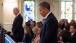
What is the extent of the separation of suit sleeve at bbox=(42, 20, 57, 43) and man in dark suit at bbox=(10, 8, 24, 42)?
2.70 meters

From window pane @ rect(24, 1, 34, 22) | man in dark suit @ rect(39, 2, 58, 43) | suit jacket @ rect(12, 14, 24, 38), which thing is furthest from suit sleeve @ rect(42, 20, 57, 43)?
window pane @ rect(24, 1, 34, 22)

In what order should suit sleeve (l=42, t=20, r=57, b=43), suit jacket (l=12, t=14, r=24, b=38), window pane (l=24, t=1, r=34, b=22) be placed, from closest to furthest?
suit sleeve (l=42, t=20, r=57, b=43)
suit jacket (l=12, t=14, r=24, b=38)
window pane (l=24, t=1, r=34, b=22)

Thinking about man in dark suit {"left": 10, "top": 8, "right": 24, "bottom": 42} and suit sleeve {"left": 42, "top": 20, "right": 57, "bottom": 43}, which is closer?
suit sleeve {"left": 42, "top": 20, "right": 57, "bottom": 43}

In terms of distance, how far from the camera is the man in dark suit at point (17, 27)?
5.72 meters

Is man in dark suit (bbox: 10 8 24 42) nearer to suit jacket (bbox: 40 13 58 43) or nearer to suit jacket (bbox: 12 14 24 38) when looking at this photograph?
suit jacket (bbox: 12 14 24 38)

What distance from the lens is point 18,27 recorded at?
5742 mm

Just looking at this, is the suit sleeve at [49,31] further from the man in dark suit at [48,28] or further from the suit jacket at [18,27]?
the suit jacket at [18,27]

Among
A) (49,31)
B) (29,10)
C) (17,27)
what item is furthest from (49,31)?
(29,10)

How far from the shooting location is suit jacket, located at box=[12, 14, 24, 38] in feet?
18.8

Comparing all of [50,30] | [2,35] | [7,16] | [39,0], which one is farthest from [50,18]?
[39,0]

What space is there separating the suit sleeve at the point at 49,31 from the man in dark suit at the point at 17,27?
8.86ft

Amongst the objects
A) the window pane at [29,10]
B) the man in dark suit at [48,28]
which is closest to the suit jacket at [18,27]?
the man in dark suit at [48,28]

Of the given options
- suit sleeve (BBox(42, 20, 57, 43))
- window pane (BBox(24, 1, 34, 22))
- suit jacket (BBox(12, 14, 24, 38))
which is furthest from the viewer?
window pane (BBox(24, 1, 34, 22))

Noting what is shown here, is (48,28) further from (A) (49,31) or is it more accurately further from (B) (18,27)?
(B) (18,27)
